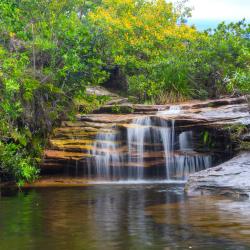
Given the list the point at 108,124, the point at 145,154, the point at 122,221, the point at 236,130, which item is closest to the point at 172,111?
the point at 145,154

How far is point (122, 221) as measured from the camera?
9.70 m

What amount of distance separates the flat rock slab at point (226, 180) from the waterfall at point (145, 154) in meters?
3.49

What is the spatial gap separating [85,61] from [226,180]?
8.31 metres

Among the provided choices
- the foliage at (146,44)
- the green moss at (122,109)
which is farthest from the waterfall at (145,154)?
the foliage at (146,44)

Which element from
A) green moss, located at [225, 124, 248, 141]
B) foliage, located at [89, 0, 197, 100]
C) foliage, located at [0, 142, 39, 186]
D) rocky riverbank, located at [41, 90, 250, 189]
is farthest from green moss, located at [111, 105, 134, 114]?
foliage, located at [0, 142, 39, 186]

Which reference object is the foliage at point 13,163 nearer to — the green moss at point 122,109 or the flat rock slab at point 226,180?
the flat rock slab at point 226,180

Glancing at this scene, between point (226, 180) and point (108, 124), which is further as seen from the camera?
point (108, 124)

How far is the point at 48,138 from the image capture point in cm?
1919

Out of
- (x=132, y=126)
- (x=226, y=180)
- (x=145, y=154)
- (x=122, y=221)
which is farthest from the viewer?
(x=132, y=126)

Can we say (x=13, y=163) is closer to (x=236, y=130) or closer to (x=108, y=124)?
(x=108, y=124)

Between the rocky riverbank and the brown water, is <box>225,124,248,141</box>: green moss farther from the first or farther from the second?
the brown water

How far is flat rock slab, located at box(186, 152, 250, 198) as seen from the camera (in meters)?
13.4

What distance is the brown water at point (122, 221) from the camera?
771cm

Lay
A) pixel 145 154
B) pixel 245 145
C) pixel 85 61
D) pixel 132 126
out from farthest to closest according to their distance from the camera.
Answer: pixel 85 61
pixel 132 126
pixel 145 154
pixel 245 145
